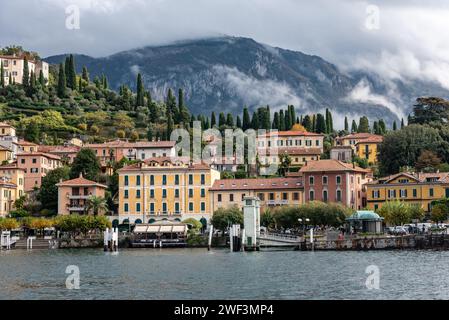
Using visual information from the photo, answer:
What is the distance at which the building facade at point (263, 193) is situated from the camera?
10604 cm

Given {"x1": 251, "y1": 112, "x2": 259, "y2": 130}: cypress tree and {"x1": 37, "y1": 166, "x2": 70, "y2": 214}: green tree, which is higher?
{"x1": 251, "y1": 112, "x2": 259, "y2": 130}: cypress tree

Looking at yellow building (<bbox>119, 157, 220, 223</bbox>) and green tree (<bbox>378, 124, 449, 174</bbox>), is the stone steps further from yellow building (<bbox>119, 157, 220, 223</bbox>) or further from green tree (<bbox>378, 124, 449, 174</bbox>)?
green tree (<bbox>378, 124, 449, 174</bbox>)

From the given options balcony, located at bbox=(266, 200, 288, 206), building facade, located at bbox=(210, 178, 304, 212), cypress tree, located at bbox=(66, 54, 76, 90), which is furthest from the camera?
cypress tree, located at bbox=(66, 54, 76, 90)

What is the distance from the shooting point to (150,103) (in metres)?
172

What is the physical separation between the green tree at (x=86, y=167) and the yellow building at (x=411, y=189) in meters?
35.8

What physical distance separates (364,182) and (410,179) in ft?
→ 26.4

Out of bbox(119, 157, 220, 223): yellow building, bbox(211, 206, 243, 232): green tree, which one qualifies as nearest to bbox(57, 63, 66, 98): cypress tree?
bbox(119, 157, 220, 223): yellow building

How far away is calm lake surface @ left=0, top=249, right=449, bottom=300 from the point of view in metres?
46.3

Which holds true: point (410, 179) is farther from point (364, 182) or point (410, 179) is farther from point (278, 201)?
point (278, 201)

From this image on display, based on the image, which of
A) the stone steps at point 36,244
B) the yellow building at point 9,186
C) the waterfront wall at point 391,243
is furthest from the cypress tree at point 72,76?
the waterfront wall at point 391,243

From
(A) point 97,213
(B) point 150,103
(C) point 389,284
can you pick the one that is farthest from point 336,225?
(B) point 150,103

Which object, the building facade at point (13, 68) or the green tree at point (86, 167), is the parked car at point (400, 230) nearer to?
the green tree at point (86, 167)

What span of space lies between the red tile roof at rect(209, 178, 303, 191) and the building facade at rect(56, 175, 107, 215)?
14857 millimetres

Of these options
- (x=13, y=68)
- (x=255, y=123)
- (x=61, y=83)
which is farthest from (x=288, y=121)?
(x=13, y=68)
